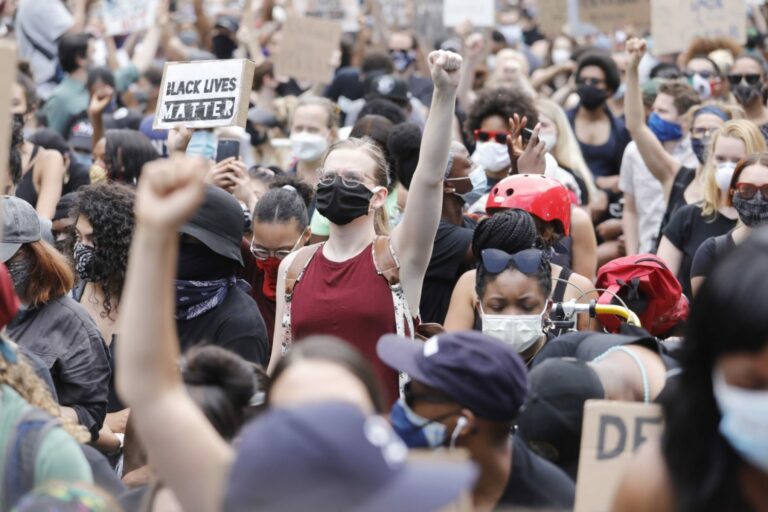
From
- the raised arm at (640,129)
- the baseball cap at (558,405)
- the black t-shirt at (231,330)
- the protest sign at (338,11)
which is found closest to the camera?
the baseball cap at (558,405)

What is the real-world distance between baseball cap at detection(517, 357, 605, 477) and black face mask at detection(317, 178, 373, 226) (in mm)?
1425

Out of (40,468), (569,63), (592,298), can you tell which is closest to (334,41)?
(569,63)

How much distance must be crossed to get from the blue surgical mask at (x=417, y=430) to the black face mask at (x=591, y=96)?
6833 mm

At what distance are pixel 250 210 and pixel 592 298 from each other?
2175mm

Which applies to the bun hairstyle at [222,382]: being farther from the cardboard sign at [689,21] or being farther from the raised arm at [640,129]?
the cardboard sign at [689,21]

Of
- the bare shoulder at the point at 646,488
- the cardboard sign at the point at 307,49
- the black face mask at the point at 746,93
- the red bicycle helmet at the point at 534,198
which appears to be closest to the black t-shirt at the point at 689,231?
the red bicycle helmet at the point at 534,198

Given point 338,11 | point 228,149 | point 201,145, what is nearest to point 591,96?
point 228,149

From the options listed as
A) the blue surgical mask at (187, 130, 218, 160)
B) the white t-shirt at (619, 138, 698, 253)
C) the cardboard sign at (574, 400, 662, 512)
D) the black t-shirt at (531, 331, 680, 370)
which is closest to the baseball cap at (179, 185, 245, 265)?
the blue surgical mask at (187, 130, 218, 160)

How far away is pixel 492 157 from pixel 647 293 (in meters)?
2.48

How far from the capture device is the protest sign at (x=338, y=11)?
16.1 m

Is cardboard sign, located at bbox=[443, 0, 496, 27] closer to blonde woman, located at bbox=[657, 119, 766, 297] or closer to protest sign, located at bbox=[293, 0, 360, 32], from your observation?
protest sign, located at bbox=[293, 0, 360, 32]

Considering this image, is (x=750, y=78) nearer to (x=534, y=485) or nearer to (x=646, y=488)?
(x=534, y=485)

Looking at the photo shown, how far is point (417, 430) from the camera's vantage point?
3.11 m

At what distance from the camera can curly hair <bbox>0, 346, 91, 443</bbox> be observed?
10.2 feet
